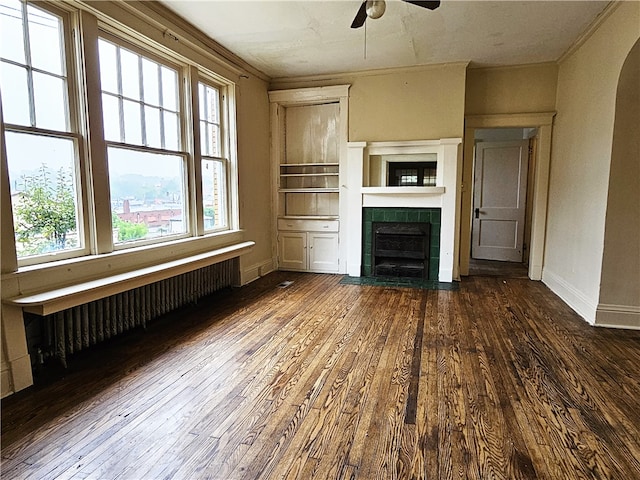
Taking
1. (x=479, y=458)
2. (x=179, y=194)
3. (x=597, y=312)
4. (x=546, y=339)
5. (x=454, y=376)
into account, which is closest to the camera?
(x=479, y=458)

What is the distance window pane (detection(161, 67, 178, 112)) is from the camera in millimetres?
3695

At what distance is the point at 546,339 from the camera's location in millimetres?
3135

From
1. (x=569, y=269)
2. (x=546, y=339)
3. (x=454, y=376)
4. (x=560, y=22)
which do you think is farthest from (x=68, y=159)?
(x=569, y=269)

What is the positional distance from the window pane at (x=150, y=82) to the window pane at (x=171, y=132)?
0.19 meters

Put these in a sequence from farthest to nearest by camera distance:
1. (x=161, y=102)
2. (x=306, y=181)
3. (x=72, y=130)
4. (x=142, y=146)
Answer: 1. (x=306, y=181)
2. (x=161, y=102)
3. (x=142, y=146)
4. (x=72, y=130)

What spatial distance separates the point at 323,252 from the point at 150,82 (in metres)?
3.31

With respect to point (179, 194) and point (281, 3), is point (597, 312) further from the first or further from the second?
point (179, 194)

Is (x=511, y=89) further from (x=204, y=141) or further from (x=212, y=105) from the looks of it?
(x=204, y=141)

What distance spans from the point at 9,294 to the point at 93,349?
838mm

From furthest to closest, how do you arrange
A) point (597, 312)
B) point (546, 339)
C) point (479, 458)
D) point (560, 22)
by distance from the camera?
1. point (560, 22)
2. point (597, 312)
3. point (546, 339)
4. point (479, 458)

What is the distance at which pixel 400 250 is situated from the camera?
17.5ft

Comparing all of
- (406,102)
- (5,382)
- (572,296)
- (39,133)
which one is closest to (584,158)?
(572,296)

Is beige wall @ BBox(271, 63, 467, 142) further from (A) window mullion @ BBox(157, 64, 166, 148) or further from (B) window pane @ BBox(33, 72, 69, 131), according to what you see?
(B) window pane @ BBox(33, 72, 69, 131)

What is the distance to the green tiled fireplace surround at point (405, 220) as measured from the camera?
204 inches
